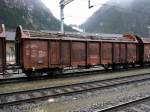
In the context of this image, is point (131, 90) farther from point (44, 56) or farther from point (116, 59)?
point (116, 59)

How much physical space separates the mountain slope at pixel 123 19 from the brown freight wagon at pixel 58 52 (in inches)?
4044

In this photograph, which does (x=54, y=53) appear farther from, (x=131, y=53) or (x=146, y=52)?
(x=146, y=52)

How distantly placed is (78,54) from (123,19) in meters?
120

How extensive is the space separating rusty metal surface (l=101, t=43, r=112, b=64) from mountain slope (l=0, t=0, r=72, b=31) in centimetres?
6013

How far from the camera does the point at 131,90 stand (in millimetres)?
14062

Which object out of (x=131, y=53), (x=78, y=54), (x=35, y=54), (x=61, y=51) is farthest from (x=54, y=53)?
(x=131, y=53)

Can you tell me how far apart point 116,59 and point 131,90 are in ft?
31.7

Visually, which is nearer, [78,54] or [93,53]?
[78,54]

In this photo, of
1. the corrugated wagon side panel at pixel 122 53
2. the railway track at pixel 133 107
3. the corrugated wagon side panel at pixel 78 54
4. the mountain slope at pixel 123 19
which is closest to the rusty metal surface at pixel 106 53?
the corrugated wagon side panel at pixel 122 53

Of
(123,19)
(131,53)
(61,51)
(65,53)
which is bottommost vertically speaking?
(131,53)

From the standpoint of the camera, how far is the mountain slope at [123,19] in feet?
429

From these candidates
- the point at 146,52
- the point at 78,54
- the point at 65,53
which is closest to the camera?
the point at 65,53

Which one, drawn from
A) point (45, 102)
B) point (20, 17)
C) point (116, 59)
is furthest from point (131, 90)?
point (20, 17)

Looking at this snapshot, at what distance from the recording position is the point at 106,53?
22.5m
